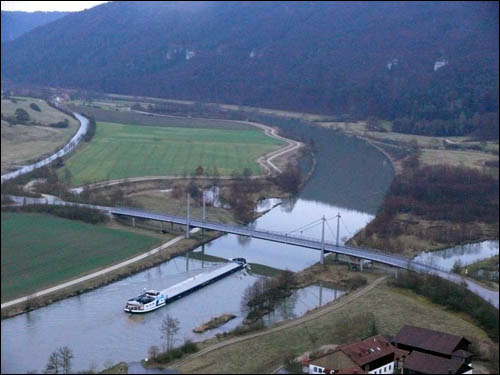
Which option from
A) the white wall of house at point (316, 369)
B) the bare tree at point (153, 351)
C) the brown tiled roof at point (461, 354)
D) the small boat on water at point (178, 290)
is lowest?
the small boat on water at point (178, 290)

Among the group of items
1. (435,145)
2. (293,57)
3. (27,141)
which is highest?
(293,57)

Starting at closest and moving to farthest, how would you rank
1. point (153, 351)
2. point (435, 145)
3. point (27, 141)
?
point (153, 351) < point (27, 141) < point (435, 145)

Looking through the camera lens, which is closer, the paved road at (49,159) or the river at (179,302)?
the paved road at (49,159)

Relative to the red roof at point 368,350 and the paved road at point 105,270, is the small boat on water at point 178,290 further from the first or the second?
the red roof at point 368,350

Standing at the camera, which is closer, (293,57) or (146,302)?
(146,302)

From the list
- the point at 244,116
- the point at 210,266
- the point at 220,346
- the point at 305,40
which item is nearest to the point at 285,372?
the point at 220,346

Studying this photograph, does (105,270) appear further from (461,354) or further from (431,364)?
(461,354)

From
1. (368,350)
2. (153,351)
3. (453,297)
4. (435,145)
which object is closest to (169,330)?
(153,351)

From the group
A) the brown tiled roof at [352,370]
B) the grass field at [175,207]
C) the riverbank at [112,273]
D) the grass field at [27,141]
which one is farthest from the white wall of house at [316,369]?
the grass field at [175,207]

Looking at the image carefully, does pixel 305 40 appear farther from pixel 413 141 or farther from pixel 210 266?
pixel 210 266
